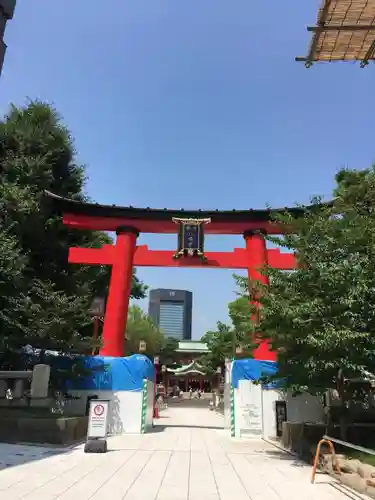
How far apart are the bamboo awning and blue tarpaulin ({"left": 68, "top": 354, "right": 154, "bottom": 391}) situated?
43.6 ft

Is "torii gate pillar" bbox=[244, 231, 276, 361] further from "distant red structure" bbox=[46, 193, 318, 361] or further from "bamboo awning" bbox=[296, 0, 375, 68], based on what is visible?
"bamboo awning" bbox=[296, 0, 375, 68]

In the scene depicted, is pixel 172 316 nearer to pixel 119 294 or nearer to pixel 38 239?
pixel 119 294

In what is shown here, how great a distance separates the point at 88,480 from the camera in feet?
26.0

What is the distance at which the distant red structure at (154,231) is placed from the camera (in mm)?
18969

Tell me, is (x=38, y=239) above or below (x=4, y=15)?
above

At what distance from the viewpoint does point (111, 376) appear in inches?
682

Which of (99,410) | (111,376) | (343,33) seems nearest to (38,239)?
(111,376)

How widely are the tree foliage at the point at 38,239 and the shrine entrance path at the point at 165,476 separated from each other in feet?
16.7

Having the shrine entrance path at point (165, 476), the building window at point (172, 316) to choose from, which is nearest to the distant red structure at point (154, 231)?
the shrine entrance path at point (165, 476)

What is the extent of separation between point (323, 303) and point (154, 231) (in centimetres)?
1167

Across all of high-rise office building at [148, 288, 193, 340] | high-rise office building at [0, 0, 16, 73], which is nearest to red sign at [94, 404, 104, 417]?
high-rise office building at [0, 0, 16, 73]

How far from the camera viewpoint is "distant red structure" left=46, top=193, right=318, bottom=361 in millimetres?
18969

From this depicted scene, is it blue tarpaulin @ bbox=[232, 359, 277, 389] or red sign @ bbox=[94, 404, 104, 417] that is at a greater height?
blue tarpaulin @ bbox=[232, 359, 277, 389]

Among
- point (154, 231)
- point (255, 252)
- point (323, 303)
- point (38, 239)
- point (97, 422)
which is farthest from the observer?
point (154, 231)
